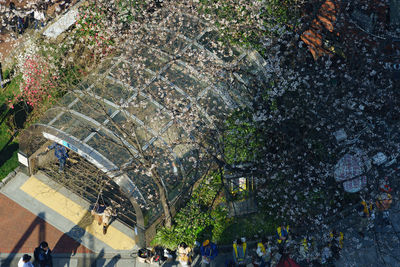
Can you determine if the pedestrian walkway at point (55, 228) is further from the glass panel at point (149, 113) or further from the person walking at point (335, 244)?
the person walking at point (335, 244)

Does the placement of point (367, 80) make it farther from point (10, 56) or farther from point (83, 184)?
point (10, 56)

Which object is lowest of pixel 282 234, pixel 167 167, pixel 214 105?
pixel 282 234

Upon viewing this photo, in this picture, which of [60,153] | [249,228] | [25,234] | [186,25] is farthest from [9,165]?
[249,228]

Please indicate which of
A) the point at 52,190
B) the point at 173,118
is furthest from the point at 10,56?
the point at 173,118

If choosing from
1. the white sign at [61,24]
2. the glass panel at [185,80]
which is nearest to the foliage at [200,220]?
the glass panel at [185,80]

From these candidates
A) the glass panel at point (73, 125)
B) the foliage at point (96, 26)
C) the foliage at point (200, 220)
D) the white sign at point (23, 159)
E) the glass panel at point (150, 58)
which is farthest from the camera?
the foliage at point (96, 26)

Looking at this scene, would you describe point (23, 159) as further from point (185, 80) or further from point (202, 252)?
point (202, 252)

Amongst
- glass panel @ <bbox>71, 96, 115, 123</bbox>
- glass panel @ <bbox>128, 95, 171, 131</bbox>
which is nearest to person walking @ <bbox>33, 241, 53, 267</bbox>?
glass panel @ <bbox>71, 96, 115, 123</bbox>
